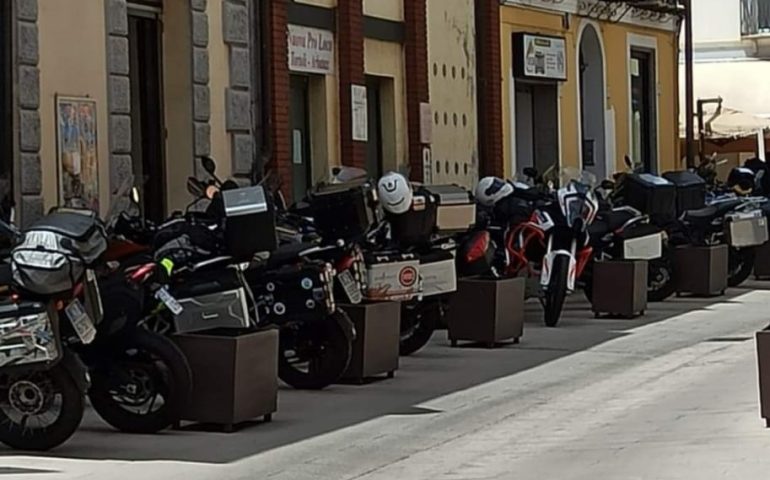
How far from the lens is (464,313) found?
15.6m

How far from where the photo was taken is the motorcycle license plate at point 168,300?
11320 mm

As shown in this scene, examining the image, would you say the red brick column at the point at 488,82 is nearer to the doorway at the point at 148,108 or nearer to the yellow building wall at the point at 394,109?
the yellow building wall at the point at 394,109

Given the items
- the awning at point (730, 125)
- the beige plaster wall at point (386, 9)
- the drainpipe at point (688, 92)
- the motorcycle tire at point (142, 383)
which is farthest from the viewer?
the drainpipe at point (688, 92)

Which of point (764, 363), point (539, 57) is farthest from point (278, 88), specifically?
point (764, 363)

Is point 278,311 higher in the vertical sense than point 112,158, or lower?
lower

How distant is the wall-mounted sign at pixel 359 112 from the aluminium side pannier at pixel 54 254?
10.7 m

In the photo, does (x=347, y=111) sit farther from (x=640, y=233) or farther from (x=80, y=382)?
(x=80, y=382)

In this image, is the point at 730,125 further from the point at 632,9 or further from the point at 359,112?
the point at 359,112

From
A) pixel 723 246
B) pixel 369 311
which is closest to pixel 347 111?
pixel 723 246

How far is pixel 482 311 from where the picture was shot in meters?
15.5

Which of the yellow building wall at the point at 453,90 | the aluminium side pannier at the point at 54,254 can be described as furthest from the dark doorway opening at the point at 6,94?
the yellow building wall at the point at 453,90

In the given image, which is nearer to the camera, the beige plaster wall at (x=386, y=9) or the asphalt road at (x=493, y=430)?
the asphalt road at (x=493, y=430)

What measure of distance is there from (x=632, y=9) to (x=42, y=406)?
68.6 ft

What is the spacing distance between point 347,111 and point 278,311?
842cm
